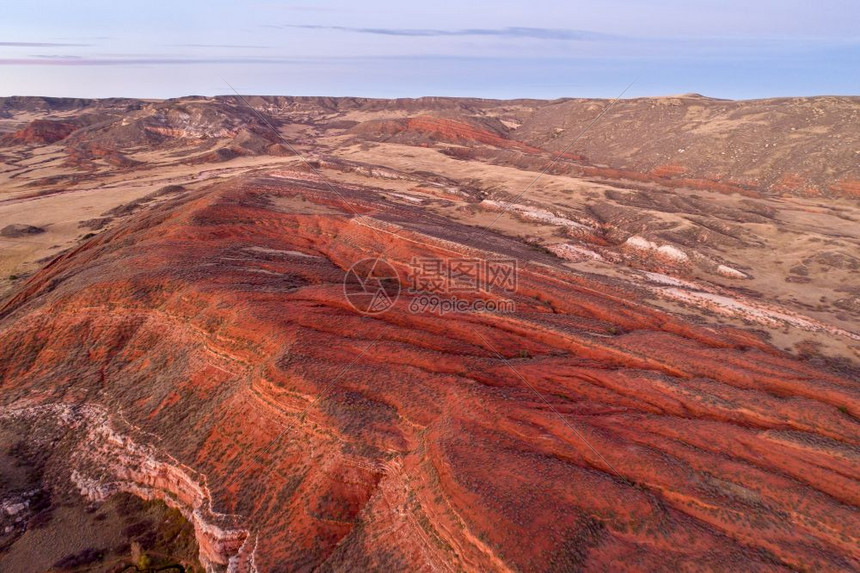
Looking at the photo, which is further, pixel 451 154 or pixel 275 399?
pixel 451 154

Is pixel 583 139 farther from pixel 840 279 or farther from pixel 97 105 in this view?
pixel 97 105

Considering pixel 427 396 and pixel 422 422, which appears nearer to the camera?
pixel 422 422

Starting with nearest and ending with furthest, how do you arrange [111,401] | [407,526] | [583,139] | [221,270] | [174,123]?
[407,526] → [111,401] → [221,270] → [583,139] → [174,123]

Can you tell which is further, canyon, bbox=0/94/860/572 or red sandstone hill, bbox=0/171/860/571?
canyon, bbox=0/94/860/572

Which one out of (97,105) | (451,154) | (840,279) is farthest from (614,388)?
(97,105)

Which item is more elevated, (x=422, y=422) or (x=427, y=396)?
(x=427, y=396)

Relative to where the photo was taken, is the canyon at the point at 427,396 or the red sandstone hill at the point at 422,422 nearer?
the red sandstone hill at the point at 422,422

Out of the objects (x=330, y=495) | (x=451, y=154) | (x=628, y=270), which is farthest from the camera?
(x=451, y=154)

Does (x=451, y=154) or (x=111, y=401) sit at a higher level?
(x=451, y=154)
